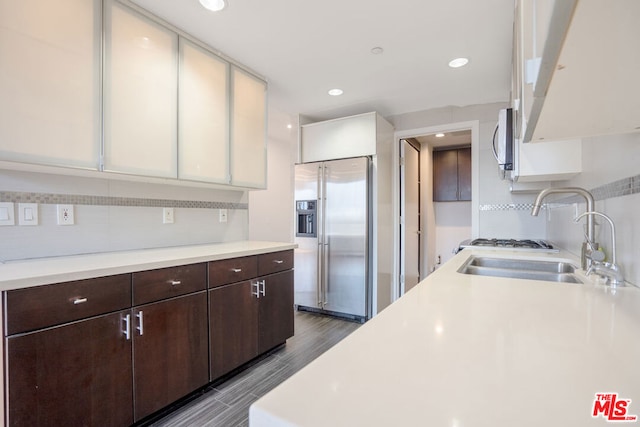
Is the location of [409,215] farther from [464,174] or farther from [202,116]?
[202,116]

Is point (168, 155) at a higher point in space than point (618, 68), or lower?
higher

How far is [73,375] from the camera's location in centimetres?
127

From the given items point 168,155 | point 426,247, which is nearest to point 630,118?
point 168,155

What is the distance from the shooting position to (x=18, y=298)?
1.12 m

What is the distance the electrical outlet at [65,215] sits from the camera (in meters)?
1.66

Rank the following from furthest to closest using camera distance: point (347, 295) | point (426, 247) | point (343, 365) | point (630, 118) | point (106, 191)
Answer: point (426, 247) < point (347, 295) < point (106, 191) < point (630, 118) < point (343, 365)

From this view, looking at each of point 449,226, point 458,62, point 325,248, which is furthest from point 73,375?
point 449,226

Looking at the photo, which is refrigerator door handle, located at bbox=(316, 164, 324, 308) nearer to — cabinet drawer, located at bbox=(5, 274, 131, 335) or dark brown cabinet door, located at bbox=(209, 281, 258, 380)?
dark brown cabinet door, located at bbox=(209, 281, 258, 380)

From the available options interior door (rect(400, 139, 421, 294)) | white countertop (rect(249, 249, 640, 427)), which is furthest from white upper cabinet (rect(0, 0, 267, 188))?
interior door (rect(400, 139, 421, 294))

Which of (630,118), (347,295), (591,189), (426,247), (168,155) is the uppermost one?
(168,155)

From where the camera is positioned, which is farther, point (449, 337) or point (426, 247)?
point (426, 247)

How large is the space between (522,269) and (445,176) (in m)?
3.44

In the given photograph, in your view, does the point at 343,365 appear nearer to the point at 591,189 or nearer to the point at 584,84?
the point at 584,84

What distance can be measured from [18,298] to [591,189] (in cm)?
253
